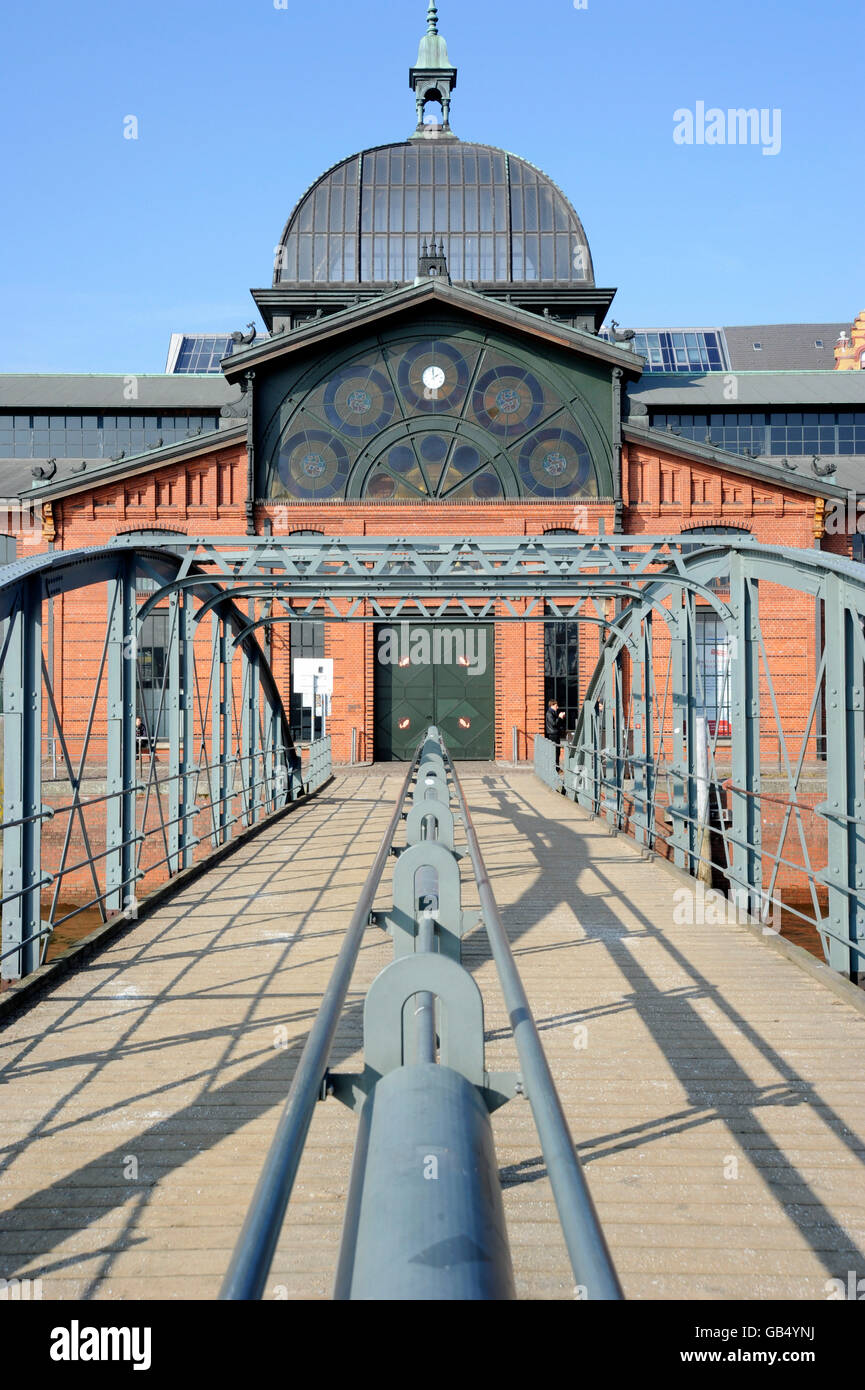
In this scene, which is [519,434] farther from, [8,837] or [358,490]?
[8,837]

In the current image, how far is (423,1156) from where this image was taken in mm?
2314

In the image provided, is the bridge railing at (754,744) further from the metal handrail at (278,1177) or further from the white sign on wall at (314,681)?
the white sign on wall at (314,681)

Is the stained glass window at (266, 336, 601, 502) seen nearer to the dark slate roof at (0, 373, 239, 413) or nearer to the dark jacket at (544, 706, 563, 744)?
the dark jacket at (544, 706, 563, 744)

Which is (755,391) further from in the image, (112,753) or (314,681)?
(112,753)

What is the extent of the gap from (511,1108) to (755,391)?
29.8 m

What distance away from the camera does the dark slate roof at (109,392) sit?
3238cm

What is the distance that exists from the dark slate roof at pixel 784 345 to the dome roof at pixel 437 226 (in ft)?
70.7

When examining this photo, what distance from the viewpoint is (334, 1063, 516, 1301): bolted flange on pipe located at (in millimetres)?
2012

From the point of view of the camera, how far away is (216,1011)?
7262 mm

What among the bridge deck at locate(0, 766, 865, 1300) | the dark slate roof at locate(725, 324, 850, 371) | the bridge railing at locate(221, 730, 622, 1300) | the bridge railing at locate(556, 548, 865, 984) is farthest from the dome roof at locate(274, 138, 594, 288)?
the bridge railing at locate(221, 730, 622, 1300)

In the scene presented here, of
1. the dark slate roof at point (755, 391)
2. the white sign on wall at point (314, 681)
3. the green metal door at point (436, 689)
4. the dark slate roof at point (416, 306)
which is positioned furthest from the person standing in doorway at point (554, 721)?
the dark slate roof at point (755, 391)

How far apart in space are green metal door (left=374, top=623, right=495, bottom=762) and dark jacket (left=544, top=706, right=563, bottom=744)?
138cm
